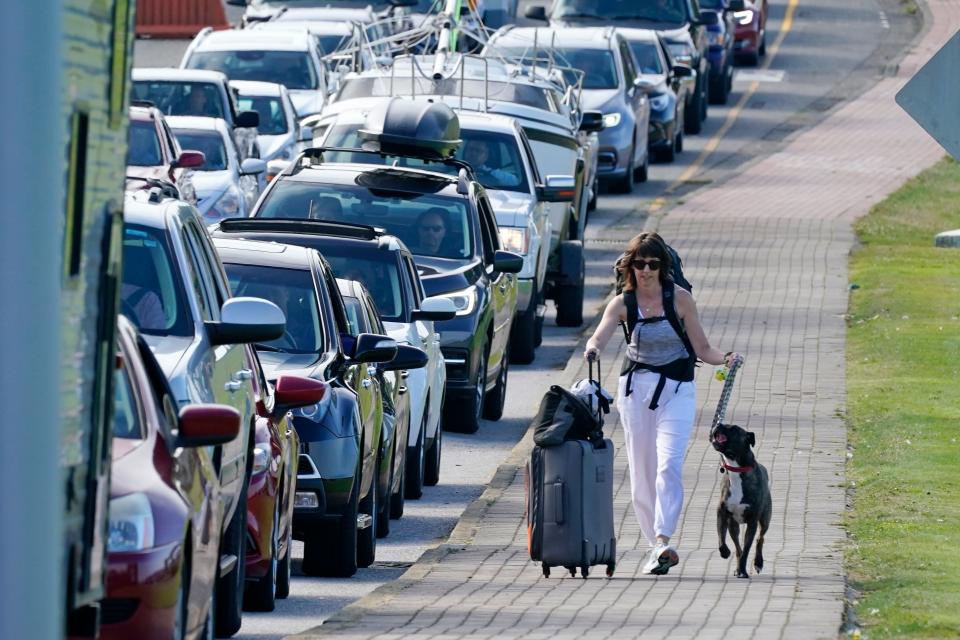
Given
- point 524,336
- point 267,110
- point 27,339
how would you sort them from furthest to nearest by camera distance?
point 267,110 → point 524,336 → point 27,339

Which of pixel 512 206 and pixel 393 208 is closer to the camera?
pixel 393 208


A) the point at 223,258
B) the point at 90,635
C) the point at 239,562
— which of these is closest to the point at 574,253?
the point at 223,258

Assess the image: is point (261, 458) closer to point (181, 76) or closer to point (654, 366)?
point (654, 366)

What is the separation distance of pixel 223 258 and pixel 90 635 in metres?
6.46

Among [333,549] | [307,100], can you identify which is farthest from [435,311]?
[307,100]

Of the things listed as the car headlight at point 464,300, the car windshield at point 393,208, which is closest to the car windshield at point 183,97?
the car windshield at point 393,208

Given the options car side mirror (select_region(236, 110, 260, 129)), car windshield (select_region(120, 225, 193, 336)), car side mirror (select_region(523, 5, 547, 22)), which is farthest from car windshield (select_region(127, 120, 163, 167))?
car side mirror (select_region(523, 5, 547, 22))

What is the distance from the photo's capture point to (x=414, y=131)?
19516 mm

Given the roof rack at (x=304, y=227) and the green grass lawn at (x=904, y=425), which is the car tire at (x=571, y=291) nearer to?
the green grass lawn at (x=904, y=425)

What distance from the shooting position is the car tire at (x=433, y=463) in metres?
15.5

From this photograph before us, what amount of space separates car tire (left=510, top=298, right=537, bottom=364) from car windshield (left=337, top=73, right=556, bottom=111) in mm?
3366

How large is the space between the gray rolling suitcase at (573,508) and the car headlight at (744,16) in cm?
3711

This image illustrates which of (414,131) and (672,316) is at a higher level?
(672,316)

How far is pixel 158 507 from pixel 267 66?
24987 millimetres
